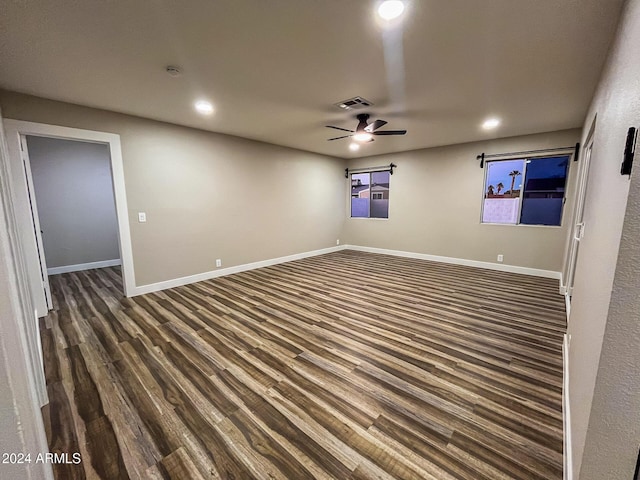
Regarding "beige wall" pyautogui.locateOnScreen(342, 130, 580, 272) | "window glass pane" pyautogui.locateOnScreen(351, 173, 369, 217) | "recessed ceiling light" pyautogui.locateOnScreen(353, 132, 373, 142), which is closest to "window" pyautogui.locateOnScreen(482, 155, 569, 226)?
"beige wall" pyautogui.locateOnScreen(342, 130, 580, 272)

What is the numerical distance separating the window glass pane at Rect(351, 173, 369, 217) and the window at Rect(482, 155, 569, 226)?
9.39 feet

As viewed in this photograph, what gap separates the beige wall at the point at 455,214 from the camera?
4.70 metres

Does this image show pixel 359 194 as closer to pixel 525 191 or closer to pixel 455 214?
pixel 455 214

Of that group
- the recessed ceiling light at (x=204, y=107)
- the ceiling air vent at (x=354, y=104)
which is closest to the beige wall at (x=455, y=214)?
the ceiling air vent at (x=354, y=104)

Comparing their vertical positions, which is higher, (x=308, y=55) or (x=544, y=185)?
(x=308, y=55)

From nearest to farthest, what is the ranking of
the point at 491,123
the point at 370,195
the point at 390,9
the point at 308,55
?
the point at 390,9
the point at 308,55
the point at 491,123
the point at 370,195

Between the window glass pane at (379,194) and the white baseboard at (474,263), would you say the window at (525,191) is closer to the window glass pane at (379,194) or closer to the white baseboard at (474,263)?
the white baseboard at (474,263)

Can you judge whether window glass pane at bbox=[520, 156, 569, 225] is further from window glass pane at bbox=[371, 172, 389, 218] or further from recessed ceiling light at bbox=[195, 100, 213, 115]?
recessed ceiling light at bbox=[195, 100, 213, 115]

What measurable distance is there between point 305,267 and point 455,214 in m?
3.49

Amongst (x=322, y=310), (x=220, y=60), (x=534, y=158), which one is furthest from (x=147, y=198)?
(x=534, y=158)

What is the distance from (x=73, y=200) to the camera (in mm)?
5246

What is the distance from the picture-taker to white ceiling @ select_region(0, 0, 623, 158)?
1.69 metres

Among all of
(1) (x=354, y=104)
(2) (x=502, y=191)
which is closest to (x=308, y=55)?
(1) (x=354, y=104)

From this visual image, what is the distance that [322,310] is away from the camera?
337cm
